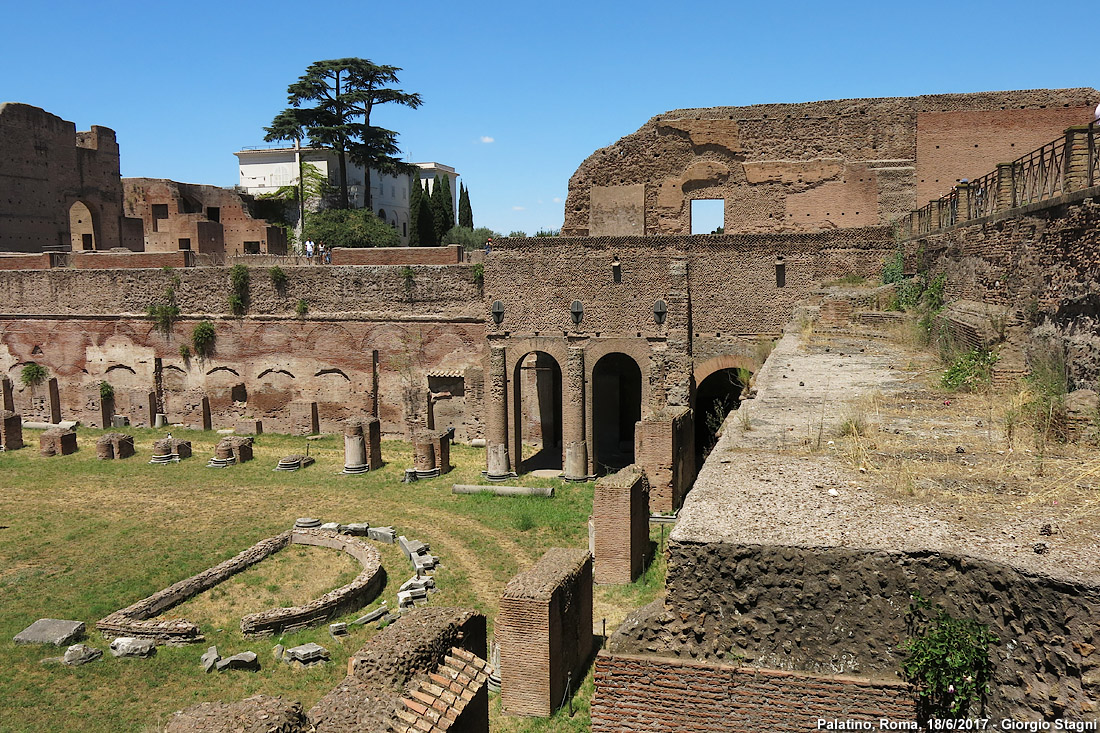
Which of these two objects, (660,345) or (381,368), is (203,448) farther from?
(660,345)

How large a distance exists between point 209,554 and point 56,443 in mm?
10040

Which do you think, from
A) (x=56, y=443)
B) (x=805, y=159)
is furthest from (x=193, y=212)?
(x=805, y=159)

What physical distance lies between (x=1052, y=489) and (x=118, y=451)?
20.3 meters

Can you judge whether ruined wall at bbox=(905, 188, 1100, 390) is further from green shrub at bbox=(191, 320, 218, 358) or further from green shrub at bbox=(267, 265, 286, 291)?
green shrub at bbox=(191, 320, 218, 358)

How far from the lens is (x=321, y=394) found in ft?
73.6

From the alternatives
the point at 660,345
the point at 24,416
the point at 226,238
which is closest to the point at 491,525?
the point at 660,345

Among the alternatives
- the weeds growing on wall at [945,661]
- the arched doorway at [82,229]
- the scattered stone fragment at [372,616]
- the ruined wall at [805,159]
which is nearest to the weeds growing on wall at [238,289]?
the ruined wall at [805,159]

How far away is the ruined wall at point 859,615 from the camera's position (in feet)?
9.38

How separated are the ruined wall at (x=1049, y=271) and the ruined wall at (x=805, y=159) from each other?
10.4m

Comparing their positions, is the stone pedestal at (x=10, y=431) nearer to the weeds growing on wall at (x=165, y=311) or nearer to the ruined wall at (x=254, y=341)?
the ruined wall at (x=254, y=341)

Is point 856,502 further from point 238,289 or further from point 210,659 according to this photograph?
point 238,289

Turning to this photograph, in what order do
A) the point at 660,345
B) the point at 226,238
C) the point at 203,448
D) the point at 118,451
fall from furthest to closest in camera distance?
the point at 226,238, the point at 203,448, the point at 118,451, the point at 660,345

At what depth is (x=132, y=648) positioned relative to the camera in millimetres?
9539

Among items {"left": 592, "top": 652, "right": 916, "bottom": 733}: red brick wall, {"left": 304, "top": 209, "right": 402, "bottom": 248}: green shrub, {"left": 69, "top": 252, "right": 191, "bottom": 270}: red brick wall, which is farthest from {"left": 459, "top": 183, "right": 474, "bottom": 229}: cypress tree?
{"left": 592, "top": 652, "right": 916, "bottom": 733}: red brick wall
